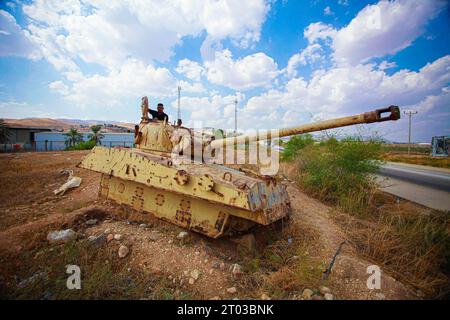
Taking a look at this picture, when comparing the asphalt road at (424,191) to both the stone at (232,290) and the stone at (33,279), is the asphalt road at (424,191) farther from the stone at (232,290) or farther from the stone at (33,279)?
the stone at (33,279)

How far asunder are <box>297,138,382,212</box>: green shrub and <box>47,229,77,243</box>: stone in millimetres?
6983

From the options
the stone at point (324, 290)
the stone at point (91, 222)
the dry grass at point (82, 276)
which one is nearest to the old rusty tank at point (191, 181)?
the stone at point (91, 222)

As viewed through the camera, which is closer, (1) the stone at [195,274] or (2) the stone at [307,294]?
(2) the stone at [307,294]

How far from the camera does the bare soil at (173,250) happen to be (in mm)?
3316

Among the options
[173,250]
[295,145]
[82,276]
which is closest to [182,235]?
[173,250]

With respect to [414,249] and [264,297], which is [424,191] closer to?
[414,249]

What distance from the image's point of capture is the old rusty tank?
377 cm

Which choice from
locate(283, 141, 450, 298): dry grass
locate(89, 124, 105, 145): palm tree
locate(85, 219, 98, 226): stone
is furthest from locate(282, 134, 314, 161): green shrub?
locate(89, 124, 105, 145): palm tree

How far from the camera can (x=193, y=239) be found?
4555 mm

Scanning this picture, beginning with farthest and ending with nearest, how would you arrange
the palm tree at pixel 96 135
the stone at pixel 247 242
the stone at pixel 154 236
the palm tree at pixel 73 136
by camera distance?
the palm tree at pixel 96 135
the palm tree at pixel 73 136
the stone at pixel 154 236
the stone at pixel 247 242

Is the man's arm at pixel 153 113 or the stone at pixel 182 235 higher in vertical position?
the man's arm at pixel 153 113

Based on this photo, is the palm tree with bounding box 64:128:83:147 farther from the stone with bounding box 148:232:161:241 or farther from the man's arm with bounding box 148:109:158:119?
the stone with bounding box 148:232:161:241
